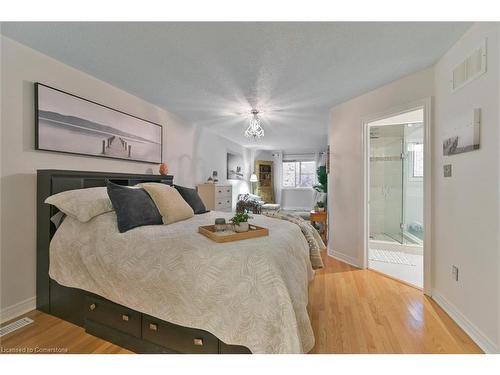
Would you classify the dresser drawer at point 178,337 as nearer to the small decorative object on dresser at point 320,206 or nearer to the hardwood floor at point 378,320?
the hardwood floor at point 378,320

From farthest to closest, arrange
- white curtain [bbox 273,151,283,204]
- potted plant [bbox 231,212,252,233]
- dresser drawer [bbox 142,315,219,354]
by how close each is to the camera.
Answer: white curtain [bbox 273,151,283,204] → potted plant [bbox 231,212,252,233] → dresser drawer [bbox 142,315,219,354]

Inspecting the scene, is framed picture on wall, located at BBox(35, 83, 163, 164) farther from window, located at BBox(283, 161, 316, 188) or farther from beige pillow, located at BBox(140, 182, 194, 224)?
window, located at BBox(283, 161, 316, 188)

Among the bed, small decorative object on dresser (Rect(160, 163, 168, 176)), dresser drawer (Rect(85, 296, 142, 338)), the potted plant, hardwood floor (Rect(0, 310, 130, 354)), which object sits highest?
small decorative object on dresser (Rect(160, 163, 168, 176))

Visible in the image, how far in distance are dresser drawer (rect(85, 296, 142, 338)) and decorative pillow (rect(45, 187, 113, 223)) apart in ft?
2.11

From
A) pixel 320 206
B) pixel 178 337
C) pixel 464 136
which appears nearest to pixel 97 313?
pixel 178 337

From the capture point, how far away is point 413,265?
323cm

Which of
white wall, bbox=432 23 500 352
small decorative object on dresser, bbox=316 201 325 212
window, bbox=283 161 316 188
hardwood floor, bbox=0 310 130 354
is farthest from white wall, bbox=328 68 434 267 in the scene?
window, bbox=283 161 316 188

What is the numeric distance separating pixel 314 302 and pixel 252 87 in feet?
8.23

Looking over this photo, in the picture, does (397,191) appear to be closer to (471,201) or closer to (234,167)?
(471,201)

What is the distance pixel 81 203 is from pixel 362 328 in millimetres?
2492

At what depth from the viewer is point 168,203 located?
2100mm

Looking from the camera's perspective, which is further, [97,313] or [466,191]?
[466,191]

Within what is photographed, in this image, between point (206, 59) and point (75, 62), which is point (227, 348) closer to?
point (206, 59)

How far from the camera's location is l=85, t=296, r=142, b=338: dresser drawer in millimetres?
1502
